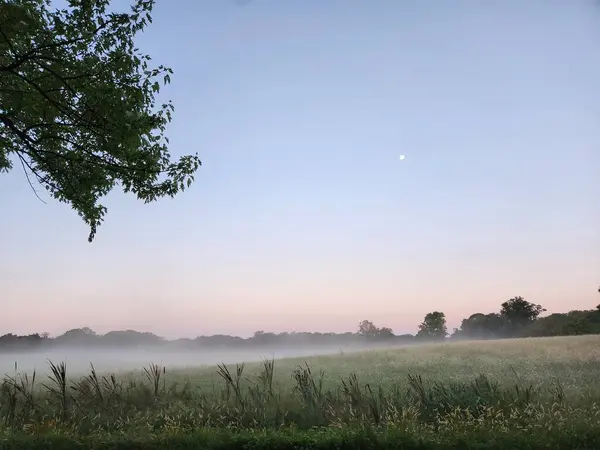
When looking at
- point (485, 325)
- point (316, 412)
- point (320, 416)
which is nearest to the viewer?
point (320, 416)

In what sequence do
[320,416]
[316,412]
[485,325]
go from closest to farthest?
1. [320,416]
2. [316,412]
3. [485,325]

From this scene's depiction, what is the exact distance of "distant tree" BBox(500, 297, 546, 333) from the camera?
92.5 metres

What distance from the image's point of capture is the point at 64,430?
8.62 m

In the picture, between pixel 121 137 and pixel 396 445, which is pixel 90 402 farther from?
pixel 396 445

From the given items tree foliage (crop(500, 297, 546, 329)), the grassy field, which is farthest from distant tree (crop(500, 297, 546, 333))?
the grassy field

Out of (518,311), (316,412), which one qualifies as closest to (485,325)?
(518,311)

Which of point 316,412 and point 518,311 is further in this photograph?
point 518,311

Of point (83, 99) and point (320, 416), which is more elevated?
point (83, 99)

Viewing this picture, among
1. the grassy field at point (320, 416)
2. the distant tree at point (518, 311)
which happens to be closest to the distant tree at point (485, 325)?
the distant tree at point (518, 311)

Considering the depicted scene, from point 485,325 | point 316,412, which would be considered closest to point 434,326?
point 485,325

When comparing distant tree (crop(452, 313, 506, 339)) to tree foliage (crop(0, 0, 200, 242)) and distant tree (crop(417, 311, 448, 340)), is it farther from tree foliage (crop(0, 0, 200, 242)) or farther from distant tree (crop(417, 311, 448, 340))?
tree foliage (crop(0, 0, 200, 242))

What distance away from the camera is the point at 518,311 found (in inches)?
3733

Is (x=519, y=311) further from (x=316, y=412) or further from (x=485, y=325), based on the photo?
(x=316, y=412)

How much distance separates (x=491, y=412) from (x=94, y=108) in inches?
405
